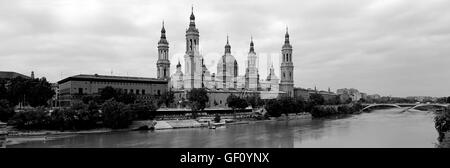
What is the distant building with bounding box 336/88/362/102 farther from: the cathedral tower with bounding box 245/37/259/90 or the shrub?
the shrub

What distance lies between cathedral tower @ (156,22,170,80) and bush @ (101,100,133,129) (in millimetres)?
23689

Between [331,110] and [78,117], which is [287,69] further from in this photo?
[78,117]

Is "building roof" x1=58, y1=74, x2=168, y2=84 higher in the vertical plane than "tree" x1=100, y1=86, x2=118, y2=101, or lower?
higher

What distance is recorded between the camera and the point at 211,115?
36562 mm

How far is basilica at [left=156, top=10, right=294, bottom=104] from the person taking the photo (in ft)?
164

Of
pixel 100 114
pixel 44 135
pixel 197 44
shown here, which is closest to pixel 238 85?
pixel 197 44

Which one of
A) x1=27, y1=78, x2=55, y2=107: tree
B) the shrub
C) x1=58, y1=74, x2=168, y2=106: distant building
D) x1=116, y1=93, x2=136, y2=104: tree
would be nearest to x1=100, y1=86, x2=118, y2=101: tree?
x1=116, y1=93, x2=136, y2=104: tree

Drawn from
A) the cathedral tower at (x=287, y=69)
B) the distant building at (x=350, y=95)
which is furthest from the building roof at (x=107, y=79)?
the distant building at (x=350, y=95)

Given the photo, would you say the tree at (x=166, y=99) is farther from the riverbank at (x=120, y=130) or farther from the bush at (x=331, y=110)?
the bush at (x=331, y=110)

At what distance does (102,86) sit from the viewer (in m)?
40.7

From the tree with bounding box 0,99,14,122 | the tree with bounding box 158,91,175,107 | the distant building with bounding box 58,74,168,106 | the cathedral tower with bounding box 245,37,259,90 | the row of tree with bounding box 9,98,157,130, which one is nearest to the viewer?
the row of tree with bounding box 9,98,157,130

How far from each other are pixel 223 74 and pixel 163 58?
9732 mm
